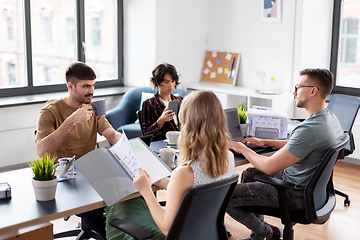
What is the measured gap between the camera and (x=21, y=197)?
178 centimetres

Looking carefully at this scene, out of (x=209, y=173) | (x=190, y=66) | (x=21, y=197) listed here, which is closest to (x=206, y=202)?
(x=209, y=173)

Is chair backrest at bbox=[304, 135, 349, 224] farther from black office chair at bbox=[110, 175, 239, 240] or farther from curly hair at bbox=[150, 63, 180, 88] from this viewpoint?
curly hair at bbox=[150, 63, 180, 88]

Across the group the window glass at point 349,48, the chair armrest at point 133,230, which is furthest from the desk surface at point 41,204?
the window glass at point 349,48

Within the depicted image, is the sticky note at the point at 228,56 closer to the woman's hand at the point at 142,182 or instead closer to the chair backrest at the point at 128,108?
the chair backrest at the point at 128,108

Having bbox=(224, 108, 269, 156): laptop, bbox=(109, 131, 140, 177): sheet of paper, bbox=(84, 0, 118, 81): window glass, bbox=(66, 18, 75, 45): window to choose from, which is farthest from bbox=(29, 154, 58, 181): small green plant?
bbox=(84, 0, 118, 81): window glass

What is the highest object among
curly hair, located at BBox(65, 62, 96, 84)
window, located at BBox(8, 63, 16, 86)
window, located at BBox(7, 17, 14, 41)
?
window, located at BBox(7, 17, 14, 41)

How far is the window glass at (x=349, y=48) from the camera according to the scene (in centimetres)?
494

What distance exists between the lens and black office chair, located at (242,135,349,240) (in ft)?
6.96

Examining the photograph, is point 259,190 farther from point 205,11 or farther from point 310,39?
point 205,11

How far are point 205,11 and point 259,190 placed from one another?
3999 millimetres

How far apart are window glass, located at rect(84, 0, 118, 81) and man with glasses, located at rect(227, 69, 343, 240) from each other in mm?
3481

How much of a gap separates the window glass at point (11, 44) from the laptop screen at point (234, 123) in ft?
9.58

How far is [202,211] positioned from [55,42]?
13.1 feet

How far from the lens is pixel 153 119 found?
3252 millimetres
